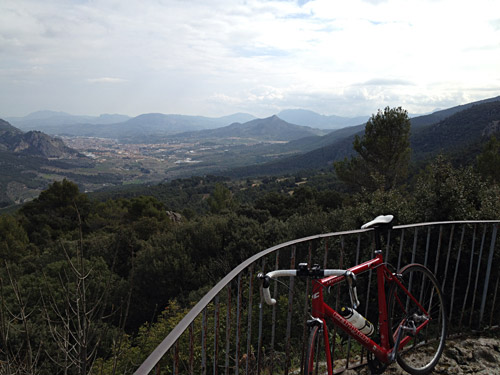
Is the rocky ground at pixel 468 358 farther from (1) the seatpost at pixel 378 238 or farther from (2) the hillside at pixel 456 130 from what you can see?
(2) the hillside at pixel 456 130

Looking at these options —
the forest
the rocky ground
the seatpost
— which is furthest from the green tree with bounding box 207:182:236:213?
the seatpost

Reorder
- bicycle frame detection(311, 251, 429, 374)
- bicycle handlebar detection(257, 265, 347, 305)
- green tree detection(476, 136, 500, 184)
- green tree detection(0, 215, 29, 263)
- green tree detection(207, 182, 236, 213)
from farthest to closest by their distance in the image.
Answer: green tree detection(207, 182, 236, 213), green tree detection(0, 215, 29, 263), green tree detection(476, 136, 500, 184), bicycle frame detection(311, 251, 429, 374), bicycle handlebar detection(257, 265, 347, 305)

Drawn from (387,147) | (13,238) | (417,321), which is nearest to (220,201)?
(13,238)

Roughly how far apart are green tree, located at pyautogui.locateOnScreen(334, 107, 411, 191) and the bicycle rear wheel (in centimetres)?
1549

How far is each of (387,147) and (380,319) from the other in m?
17.4

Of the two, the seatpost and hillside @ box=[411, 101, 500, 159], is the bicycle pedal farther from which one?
hillside @ box=[411, 101, 500, 159]

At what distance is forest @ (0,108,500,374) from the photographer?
3854mm

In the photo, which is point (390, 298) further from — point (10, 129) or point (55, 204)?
point (10, 129)

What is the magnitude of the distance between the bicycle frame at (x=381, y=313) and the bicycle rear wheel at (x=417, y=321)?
2.4 inches

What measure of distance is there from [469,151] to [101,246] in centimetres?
3914

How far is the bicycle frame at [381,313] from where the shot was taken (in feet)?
5.94

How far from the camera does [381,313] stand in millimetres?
2318

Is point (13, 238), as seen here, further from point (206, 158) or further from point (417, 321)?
point (206, 158)

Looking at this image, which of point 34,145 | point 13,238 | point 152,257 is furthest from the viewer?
point 34,145
